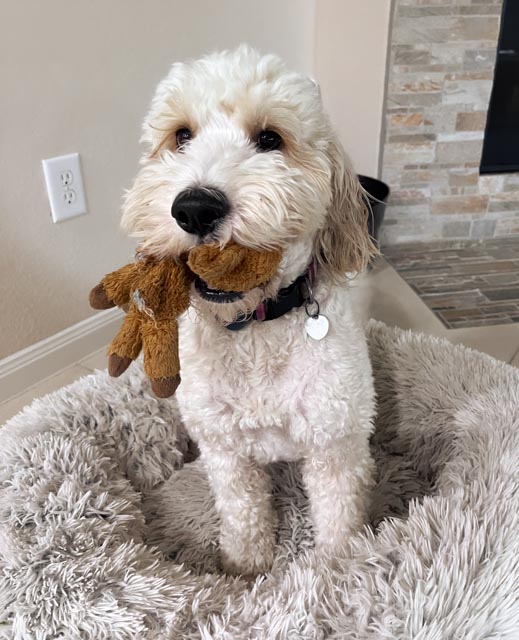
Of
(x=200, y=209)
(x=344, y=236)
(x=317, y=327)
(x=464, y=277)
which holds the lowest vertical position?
(x=464, y=277)

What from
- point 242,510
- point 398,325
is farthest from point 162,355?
point 398,325

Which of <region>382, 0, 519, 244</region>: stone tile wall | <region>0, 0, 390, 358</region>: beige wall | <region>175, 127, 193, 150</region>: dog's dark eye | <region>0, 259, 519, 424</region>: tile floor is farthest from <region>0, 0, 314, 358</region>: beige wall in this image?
<region>175, 127, 193, 150</region>: dog's dark eye

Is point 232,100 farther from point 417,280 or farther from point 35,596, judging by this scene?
point 417,280

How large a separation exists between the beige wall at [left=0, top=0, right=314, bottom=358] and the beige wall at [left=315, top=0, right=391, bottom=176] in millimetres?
381

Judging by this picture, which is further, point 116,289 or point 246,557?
point 246,557

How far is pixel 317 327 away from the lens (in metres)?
0.89

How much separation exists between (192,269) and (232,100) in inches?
9.5

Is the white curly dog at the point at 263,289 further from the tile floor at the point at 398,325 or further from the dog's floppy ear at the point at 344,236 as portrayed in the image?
the tile floor at the point at 398,325

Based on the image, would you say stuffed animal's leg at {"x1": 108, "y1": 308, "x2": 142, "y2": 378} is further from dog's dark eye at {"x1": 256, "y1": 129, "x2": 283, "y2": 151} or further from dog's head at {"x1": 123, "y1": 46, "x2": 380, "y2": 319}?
dog's dark eye at {"x1": 256, "y1": 129, "x2": 283, "y2": 151}

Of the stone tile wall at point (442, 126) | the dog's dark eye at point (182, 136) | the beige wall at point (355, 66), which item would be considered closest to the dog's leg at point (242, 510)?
the dog's dark eye at point (182, 136)

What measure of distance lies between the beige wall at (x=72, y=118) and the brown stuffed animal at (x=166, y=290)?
85 centimetres

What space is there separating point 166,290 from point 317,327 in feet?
0.83

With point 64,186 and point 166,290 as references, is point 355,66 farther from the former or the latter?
point 166,290

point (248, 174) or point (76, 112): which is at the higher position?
point (248, 174)
